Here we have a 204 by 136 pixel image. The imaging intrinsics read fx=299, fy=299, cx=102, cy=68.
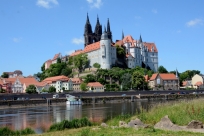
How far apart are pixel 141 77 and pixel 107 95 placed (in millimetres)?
21385

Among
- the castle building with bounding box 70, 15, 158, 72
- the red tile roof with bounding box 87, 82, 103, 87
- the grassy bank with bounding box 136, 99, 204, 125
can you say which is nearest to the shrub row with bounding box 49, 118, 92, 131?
the grassy bank with bounding box 136, 99, 204, 125

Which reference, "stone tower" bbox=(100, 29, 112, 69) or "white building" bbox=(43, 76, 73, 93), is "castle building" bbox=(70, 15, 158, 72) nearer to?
"stone tower" bbox=(100, 29, 112, 69)

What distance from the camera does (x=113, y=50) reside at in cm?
11644

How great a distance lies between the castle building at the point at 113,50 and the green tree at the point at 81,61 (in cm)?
261

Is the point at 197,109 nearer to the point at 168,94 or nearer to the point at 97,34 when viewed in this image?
the point at 168,94

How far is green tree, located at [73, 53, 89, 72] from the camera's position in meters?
116

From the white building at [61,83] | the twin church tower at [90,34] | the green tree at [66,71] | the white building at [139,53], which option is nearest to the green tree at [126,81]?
the white building at [61,83]

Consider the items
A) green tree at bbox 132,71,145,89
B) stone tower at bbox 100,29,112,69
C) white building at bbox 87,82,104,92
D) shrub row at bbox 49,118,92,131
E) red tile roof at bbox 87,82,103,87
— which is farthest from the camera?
stone tower at bbox 100,29,112,69

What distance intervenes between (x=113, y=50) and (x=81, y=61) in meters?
13.3

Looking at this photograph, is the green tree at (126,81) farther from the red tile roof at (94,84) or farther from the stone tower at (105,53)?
the stone tower at (105,53)

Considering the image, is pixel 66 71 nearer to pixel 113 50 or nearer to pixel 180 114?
pixel 113 50

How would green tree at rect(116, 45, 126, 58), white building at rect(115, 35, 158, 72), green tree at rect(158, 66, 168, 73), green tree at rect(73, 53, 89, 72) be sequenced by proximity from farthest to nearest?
green tree at rect(158, 66, 168, 73) < white building at rect(115, 35, 158, 72) < green tree at rect(116, 45, 126, 58) < green tree at rect(73, 53, 89, 72)

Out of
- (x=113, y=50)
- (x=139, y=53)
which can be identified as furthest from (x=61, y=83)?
(x=139, y=53)

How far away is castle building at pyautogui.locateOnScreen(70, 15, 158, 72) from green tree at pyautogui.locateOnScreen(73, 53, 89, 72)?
261 cm
